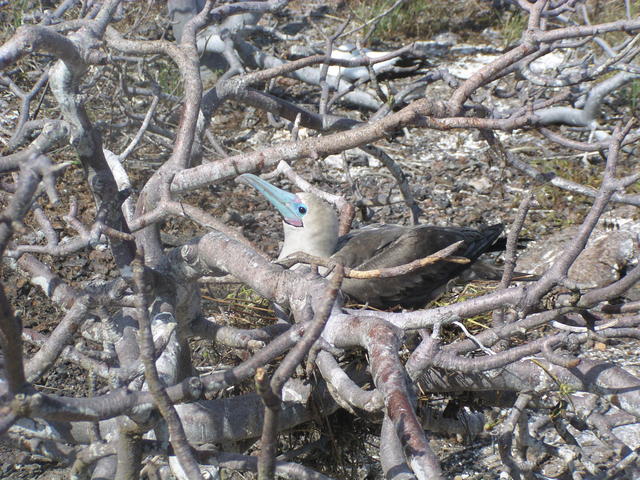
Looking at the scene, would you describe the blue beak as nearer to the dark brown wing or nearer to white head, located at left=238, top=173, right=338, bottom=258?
white head, located at left=238, top=173, right=338, bottom=258

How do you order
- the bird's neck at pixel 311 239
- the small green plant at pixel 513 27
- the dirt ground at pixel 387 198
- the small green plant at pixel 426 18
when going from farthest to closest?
the small green plant at pixel 426 18 < the small green plant at pixel 513 27 < the dirt ground at pixel 387 198 < the bird's neck at pixel 311 239

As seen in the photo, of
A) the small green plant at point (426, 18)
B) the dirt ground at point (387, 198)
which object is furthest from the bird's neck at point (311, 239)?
the small green plant at point (426, 18)

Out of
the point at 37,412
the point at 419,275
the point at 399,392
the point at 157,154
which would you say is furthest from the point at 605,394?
the point at 157,154

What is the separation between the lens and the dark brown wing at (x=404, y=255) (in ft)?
13.7

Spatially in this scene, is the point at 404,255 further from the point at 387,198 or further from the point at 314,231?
the point at 387,198

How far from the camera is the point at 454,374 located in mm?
2867

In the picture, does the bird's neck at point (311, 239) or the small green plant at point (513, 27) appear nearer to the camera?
the bird's neck at point (311, 239)

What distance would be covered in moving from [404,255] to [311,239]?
21.7 inches

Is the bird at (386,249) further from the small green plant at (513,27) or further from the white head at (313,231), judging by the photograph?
the small green plant at (513,27)

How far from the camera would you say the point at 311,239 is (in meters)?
4.18

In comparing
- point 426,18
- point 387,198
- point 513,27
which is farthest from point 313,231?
point 426,18

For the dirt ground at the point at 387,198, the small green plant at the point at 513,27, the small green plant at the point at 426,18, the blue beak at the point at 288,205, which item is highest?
the blue beak at the point at 288,205

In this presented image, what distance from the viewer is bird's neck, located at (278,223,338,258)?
4160mm

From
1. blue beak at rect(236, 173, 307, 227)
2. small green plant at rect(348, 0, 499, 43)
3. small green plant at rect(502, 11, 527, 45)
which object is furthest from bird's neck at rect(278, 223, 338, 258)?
small green plant at rect(502, 11, 527, 45)
